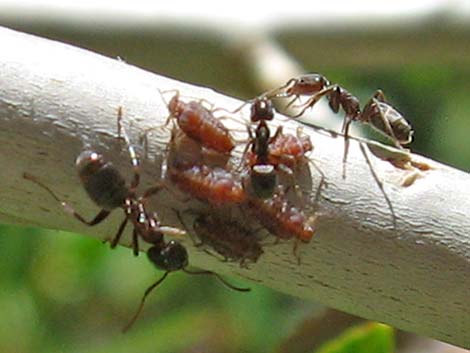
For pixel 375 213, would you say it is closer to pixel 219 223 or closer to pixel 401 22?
pixel 219 223

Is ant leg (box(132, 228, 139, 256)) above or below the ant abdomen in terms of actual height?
below

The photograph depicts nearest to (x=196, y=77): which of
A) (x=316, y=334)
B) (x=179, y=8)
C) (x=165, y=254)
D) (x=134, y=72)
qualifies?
(x=179, y=8)

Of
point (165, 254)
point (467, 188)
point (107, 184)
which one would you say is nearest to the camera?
point (107, 184)

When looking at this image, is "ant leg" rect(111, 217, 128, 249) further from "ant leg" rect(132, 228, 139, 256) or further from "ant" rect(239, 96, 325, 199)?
"ant" rect(239, 96, 325, 199)

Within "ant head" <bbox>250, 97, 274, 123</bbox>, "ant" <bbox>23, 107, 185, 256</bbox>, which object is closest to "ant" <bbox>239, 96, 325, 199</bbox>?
"ant head" <bbox>250, 97, 274, 123</bbox>

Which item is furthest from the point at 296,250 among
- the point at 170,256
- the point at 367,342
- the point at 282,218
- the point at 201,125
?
the point at 367,342

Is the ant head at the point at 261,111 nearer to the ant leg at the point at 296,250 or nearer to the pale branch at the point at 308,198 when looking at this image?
the pale branch at the point at 308,198
